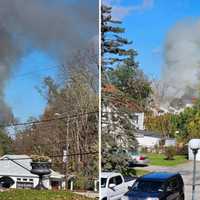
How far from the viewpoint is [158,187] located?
8.00 feet

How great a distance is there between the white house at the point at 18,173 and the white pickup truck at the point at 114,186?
0.64m

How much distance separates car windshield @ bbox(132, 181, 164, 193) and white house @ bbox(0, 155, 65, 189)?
1094 millimetres

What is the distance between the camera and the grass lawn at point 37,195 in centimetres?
127

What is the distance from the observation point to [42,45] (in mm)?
1450

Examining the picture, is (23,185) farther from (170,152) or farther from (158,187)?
(158,187)

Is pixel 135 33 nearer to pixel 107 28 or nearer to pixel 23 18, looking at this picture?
pixel 107 28

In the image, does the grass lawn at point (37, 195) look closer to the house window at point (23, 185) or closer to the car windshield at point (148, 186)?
the house window at point (23, 185)

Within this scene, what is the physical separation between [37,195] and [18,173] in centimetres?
13

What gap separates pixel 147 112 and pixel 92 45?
66 centimetres

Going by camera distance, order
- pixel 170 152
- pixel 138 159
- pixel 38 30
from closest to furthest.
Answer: pixel 38 30 → pixel 170 152 → pixel 138 159

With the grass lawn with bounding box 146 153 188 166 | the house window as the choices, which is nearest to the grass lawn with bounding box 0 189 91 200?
the house window

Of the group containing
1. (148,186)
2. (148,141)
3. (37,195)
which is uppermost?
(148,141)

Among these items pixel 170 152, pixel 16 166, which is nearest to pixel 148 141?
pixel 170 152

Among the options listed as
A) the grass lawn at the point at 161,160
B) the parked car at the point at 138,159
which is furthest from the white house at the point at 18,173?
the grass lawn at the point at 161,160
